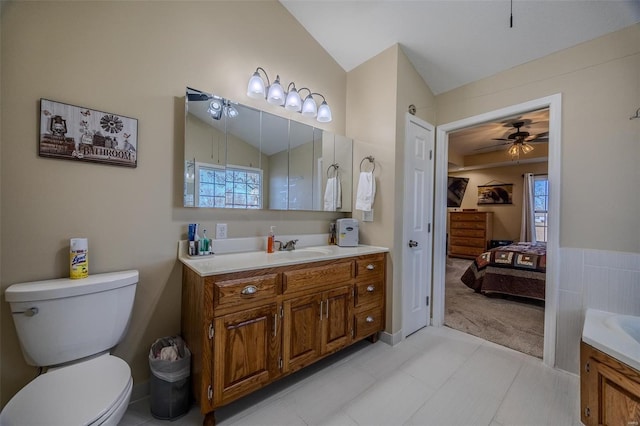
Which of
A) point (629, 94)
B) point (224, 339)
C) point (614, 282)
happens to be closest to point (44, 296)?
point (224, 339)

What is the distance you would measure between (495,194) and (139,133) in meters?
7.26

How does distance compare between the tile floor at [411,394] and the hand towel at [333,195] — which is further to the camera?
the hand towel at [333,195]

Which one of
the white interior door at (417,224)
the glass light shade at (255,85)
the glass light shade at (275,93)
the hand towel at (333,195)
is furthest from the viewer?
the hand towel at (333,195)

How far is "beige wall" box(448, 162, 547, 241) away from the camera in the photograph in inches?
237

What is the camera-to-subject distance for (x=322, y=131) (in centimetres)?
247

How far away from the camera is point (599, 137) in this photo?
180 cm

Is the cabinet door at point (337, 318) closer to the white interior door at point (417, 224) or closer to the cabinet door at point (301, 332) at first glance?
the cabinet door at point (301, 332)

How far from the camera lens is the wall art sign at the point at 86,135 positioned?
1.32 meters

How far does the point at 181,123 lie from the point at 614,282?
3.17m

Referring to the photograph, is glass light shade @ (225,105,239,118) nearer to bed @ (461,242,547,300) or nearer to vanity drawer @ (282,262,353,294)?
vanity drawer @ (282,262,353,294)

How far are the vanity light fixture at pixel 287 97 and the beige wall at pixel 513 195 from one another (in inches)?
228

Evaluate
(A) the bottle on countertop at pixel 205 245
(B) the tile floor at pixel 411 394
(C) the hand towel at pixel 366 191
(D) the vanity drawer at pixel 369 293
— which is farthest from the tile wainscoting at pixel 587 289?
(A) the bottle on countertop at pixel 205 245

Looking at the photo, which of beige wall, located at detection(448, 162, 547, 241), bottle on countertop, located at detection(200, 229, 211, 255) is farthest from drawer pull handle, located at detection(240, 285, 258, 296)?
beige wall, located at detection(448, 162, 547, 241)

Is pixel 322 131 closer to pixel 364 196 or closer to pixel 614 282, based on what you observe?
pixel 364 196
